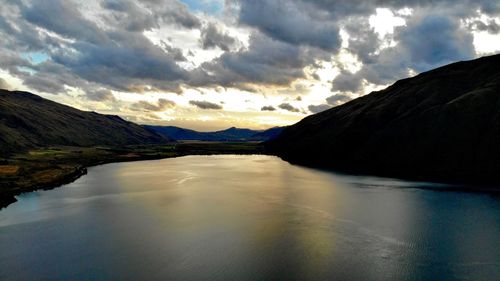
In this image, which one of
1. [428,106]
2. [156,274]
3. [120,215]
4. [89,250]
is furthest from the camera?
[428,106]

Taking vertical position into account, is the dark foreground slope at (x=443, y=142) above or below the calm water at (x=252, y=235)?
above

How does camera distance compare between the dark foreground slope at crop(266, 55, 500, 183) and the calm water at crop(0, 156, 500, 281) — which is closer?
the calm water at crop(0, 156, 500, 281)

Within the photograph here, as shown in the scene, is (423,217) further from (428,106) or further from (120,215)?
(428,106)

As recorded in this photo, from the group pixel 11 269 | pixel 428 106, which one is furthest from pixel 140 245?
pixel 428 106

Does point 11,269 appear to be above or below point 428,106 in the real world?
below

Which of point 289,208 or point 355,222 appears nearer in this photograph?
point 355,222

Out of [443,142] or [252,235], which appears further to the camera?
[443,142]

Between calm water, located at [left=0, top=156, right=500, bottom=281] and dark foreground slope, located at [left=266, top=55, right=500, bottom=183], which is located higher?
dark foreground slope, located at [left=266, top=55, right=500, bottom=183]

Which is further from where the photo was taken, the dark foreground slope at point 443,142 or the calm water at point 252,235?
the dark foreground slope at point 443,142
